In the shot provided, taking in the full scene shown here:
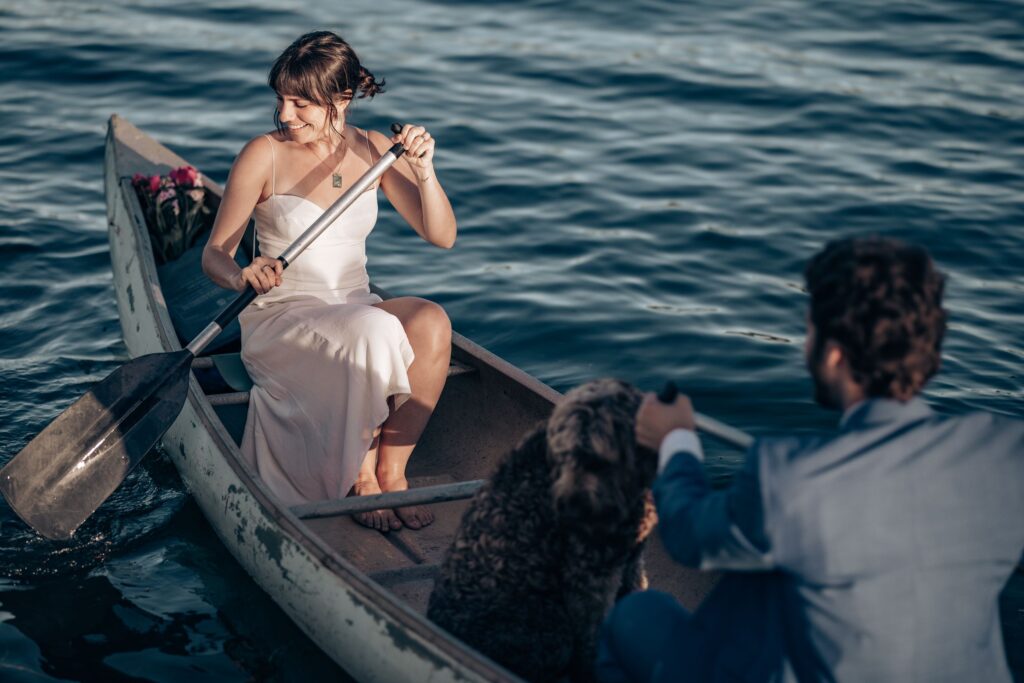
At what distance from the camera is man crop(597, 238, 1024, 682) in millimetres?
2520

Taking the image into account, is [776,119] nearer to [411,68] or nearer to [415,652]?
[411,68]

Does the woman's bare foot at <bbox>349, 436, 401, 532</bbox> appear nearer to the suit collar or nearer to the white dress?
the white dress

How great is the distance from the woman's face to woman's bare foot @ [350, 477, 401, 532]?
4.86 ft

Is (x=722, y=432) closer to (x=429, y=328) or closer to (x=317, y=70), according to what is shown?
(x=429, y=328)

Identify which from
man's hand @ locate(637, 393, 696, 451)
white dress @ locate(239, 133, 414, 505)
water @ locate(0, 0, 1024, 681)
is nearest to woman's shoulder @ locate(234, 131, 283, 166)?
white dress @ locate(239, 133, 414, 505)

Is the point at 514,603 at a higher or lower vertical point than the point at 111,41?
lower

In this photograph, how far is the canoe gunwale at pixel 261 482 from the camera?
349 cm

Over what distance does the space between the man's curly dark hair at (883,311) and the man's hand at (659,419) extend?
476 millimetres

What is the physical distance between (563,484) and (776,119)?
8357 mm

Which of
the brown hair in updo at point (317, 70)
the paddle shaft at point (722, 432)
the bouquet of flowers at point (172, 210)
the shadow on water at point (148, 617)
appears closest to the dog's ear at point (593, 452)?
the paddle shaft at point (722, 432)

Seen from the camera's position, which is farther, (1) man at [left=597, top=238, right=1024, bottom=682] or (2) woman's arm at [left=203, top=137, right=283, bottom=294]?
(2) woman's arm at [left=203, top=137, right=283, bottom=294]

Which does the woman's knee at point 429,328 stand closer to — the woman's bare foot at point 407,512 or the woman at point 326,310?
the woman at point 326,310

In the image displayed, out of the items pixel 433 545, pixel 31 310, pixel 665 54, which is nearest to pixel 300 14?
pixel 665 54

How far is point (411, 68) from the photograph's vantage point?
12.1 meters
